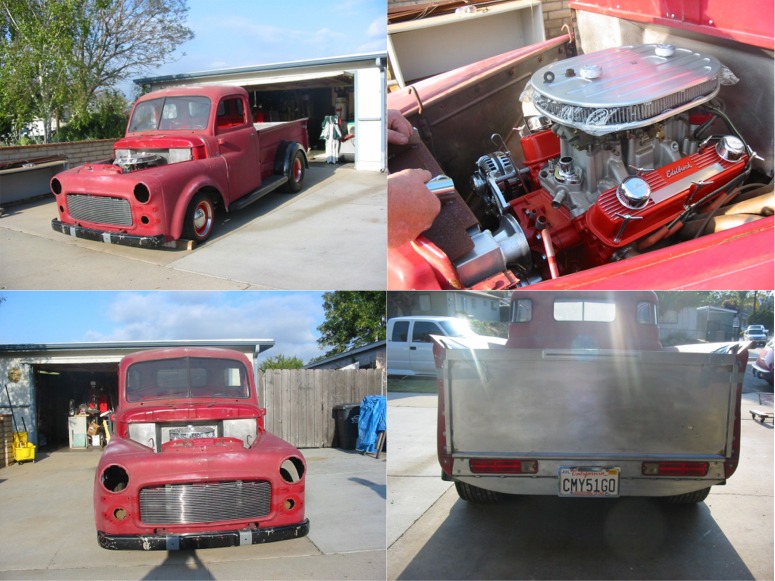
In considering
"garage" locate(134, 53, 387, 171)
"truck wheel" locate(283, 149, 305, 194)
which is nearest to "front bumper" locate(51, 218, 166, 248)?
"truck wheel" locate(283, 149, 305, 194)

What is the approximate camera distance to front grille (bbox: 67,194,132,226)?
4871mm

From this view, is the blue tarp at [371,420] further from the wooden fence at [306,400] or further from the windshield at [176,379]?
the windshield at [176,379]

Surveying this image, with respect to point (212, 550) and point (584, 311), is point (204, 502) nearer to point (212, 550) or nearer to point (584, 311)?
point (212, 550)

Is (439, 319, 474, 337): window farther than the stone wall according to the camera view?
No

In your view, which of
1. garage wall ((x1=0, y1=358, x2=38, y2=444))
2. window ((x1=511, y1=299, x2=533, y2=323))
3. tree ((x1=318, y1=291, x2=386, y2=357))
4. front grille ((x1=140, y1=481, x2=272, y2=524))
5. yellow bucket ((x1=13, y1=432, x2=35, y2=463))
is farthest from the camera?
yellow bucket ((x1=13, y1=432, x2=35, y2=463))

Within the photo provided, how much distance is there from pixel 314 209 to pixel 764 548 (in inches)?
185

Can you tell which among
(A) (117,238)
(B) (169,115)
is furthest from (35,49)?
(B) (169,115)

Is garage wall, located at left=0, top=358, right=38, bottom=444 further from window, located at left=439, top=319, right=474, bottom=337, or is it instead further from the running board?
window, located at left=439, top=319, right=474, bottom=337

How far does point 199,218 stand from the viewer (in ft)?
17.3

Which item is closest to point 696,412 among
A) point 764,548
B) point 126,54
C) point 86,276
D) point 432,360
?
point 764,548

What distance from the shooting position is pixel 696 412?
7.86 feet

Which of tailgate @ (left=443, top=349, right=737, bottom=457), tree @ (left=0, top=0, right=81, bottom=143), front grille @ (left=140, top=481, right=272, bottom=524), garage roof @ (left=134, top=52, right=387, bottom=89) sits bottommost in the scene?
front grille @ (left=140, top=481, right=272, bottom=524)

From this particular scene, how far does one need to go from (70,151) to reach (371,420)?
3370mm

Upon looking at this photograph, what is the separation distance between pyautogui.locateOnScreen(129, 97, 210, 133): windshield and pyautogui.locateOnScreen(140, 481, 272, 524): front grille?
11.4ft
